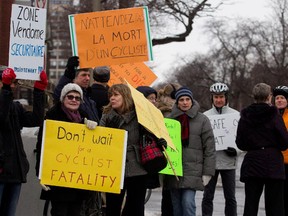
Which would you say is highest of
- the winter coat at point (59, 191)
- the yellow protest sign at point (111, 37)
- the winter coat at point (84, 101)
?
the yellow protest sign at point (111, 37)

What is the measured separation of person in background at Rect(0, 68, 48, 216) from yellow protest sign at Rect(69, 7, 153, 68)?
6.41 ft

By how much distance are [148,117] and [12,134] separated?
1310mm

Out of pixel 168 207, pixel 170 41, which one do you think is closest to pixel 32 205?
pixel 168 207

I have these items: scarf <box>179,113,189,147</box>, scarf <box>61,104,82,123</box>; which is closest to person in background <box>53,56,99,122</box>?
scarf <box>61,104,82,123</box>

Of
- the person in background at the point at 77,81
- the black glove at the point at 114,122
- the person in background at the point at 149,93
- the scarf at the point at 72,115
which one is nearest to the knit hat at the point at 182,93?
the person in background at the point at 149,93

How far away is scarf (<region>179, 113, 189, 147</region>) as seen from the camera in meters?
8.34

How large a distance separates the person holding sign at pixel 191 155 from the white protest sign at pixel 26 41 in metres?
1.81

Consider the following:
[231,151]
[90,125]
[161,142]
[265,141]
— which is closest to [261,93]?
[265,141]

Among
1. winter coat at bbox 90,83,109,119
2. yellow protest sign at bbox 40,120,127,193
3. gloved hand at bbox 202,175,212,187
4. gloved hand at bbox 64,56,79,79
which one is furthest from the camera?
winter coat at bbox 90,83,109,119

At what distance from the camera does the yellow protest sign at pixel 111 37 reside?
8.95m

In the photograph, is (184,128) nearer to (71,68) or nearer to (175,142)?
(175,142)

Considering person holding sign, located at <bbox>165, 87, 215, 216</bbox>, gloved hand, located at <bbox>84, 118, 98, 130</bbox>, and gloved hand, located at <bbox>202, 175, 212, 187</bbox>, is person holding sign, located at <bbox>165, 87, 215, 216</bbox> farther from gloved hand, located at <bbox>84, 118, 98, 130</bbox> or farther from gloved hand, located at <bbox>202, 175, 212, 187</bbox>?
gloved hand, located at <bbox>84, 118, 98, 130</bbox>

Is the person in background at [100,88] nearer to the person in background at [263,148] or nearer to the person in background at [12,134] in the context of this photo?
the person in background at [263,148]

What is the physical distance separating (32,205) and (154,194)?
24.3 feet
